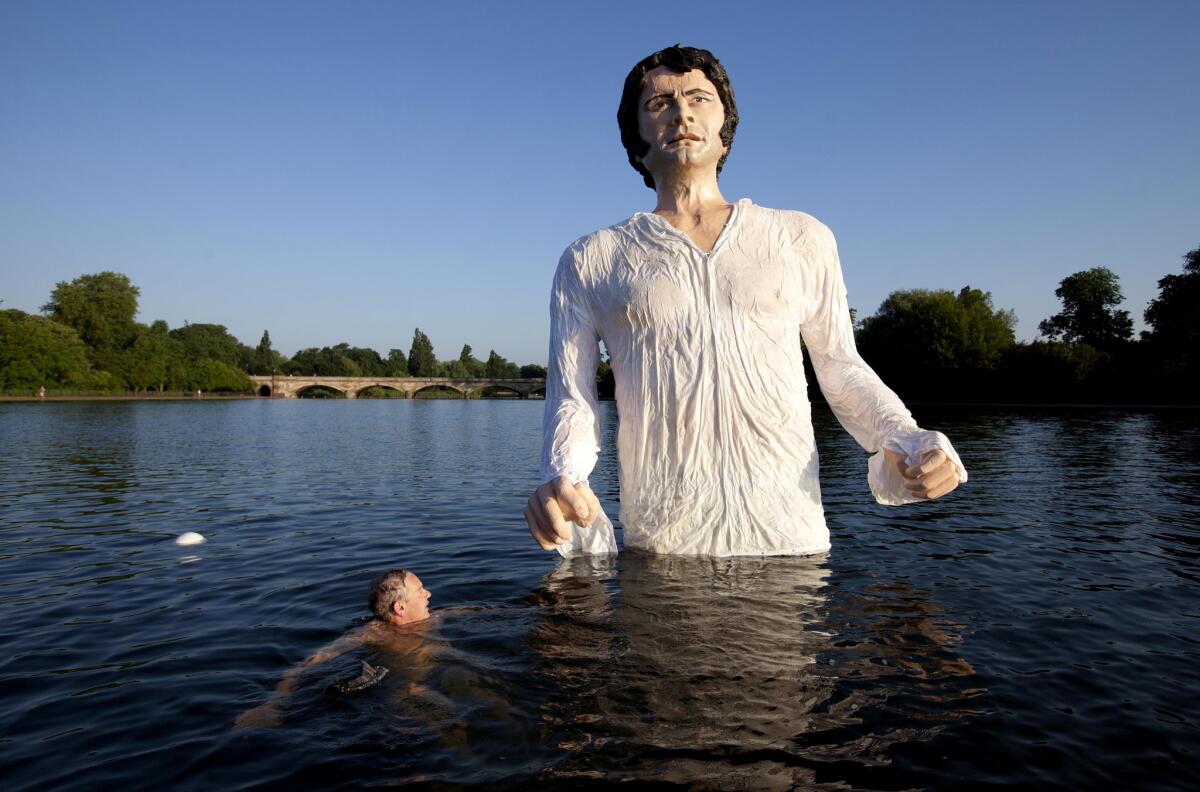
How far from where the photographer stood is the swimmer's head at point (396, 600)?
4414mm

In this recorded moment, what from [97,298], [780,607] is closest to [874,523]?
[780,607]

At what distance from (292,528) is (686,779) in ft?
28.4

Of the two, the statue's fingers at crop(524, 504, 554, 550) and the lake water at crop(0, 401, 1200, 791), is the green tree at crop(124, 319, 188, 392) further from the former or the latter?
the statue's fingers at crop(524, 504, 554, 550)

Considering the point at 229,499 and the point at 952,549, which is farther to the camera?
the point at 229,499

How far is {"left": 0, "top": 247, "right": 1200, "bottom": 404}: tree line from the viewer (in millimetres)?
46125

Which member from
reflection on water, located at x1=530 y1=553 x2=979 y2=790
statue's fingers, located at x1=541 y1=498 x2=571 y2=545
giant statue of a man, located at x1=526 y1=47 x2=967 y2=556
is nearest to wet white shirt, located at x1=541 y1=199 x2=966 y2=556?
giant statue of a man, located at x1=526 y1=47 x2=967 y2=556

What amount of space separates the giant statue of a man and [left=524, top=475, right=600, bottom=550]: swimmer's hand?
31cm

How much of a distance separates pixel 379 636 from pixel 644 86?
10.9 ft

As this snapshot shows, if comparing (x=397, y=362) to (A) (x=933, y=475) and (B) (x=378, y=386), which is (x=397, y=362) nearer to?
(B) (x=378, y=386)

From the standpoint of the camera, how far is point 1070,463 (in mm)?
17000

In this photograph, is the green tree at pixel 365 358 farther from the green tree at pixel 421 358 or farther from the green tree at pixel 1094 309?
the green tree at pixel 1094 309

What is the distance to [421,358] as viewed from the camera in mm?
138375

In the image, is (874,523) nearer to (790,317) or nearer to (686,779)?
(790,317)

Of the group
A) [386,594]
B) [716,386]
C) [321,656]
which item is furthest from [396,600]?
[716,386]
